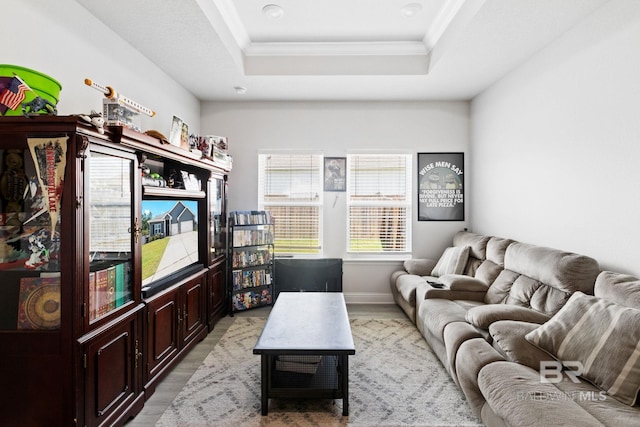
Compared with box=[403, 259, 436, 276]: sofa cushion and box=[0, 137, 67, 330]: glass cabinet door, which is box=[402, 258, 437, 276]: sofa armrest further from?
box=[0, 137, 67, 330]: glass cabinet door

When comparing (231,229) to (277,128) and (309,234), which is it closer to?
(309,234)

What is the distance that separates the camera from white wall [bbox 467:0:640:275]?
2285mm

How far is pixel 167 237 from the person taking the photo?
9.70ft

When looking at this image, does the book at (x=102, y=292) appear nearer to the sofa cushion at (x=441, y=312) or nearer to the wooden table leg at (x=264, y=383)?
the wooden table leg at (x=264, y=383)

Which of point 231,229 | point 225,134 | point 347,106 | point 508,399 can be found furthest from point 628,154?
point 225,134

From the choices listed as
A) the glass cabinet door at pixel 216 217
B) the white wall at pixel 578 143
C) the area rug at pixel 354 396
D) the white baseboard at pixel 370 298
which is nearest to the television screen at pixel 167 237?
the glass cabinet door at pixel 216 217

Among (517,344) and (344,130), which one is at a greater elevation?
(344,130)

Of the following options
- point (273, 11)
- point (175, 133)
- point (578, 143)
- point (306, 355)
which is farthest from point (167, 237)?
point (578, 143)

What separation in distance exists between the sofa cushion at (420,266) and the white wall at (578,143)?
0.90 m

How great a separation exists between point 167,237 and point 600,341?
120 inches

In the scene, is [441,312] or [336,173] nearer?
[441,312]

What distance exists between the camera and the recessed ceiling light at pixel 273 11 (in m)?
2.98

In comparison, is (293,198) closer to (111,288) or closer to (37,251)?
(111,288)

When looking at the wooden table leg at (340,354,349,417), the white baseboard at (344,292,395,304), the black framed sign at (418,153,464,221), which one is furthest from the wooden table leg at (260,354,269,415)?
the black framed sign at (418,153,464,221)
